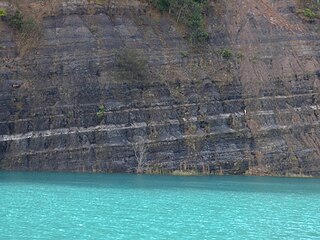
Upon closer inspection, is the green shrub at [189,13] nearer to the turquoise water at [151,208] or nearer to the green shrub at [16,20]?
the green shrub at [16,20]

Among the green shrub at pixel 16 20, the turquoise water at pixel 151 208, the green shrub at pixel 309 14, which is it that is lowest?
the turquoise water at pixel 151 208

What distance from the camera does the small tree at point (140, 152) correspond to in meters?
49.6

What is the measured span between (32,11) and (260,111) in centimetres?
1723

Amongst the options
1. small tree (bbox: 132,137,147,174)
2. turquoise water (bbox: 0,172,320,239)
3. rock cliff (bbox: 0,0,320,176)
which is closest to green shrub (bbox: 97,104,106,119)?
rock cliff (bbox: 0,0,320,176)

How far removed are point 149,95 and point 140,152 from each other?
14.9ft

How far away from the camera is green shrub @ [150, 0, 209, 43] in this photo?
2203 inches

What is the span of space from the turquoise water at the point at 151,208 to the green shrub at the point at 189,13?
1396 centimetres

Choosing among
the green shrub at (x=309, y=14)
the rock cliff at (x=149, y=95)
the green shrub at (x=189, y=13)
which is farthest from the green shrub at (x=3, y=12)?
the green shrub at (x=309, y=14)

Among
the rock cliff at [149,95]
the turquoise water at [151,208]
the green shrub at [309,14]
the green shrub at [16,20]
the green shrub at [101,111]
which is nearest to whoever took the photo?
the turquoise water at [151,208]

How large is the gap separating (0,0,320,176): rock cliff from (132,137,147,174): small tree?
0.06 m

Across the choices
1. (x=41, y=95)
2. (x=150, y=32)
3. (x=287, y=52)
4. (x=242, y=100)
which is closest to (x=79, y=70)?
(x=41, y=95)

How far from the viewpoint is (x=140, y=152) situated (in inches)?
1954

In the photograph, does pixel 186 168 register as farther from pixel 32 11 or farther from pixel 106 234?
pixel 106 234

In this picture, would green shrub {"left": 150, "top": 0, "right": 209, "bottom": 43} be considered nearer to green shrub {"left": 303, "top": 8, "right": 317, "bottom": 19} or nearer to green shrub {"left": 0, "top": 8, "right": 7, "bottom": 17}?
green shrub {"left": 303, "top": 8, "right": 317, "bottom": 19}
